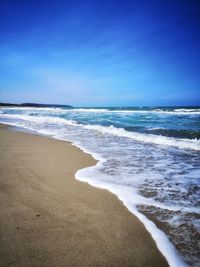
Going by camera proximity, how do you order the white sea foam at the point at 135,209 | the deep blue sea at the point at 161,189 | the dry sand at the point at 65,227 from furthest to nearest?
the deep blue sea at the point at 161,189 → the white sea foam at the point at 135,209 → the dry sand at the point at 65,227

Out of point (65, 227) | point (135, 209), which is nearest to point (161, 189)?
point (135, 209)

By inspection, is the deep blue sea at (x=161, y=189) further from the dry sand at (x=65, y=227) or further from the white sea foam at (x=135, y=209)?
the dry sand at (x=65, y=227)

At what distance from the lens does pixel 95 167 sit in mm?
5344

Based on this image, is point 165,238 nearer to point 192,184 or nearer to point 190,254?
point 190,254

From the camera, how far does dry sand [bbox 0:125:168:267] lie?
2123 millimetres

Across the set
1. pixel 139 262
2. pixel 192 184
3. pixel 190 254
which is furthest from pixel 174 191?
pixel 139 262

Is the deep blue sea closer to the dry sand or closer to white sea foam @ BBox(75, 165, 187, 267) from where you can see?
white sea foam @ BBox(75, 165, 187, 267)

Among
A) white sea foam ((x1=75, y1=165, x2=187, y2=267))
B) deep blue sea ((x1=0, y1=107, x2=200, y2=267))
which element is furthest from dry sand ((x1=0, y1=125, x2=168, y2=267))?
deep blue sea ((x1=0, y1=107, x2=200, y2=267))

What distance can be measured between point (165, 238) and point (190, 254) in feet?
1.03

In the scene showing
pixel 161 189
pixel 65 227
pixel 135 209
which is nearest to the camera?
pixel 65 227

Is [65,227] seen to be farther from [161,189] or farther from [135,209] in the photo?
[161,189]

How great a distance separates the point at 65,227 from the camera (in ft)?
8.52

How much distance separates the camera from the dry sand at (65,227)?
212 centimetres

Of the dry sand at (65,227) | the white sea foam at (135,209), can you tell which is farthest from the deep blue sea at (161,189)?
the dry sand at (65,227)
